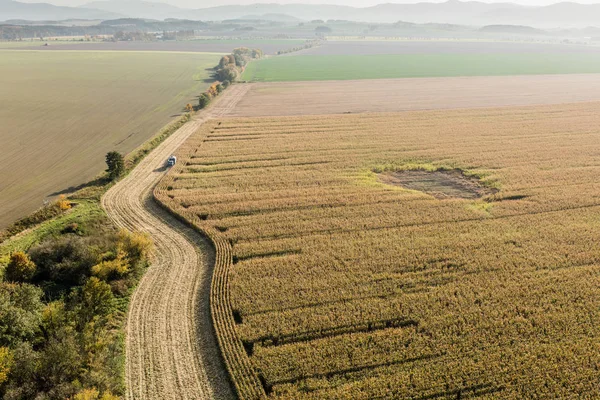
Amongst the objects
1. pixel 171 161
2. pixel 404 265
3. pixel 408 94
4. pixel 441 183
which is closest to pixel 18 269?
pixel 171 161

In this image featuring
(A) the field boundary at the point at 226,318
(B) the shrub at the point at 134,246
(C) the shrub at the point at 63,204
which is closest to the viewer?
(A) the field boundary at the point at 226,318

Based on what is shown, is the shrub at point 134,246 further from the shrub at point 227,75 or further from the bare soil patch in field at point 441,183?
the shrub at point 227,75

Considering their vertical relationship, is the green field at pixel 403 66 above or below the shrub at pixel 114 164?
above

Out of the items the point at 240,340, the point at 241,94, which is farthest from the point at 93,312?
the point at 241,94

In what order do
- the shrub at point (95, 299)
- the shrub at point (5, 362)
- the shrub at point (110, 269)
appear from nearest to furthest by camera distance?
the shrub at point (5, 362) → the shrub at point (95, 299) → the shrub at point (110, 269)

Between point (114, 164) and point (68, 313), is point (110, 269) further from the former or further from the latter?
point (114, 164)

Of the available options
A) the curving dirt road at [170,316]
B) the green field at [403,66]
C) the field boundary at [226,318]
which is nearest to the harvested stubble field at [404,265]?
the field boundary at [226,318]

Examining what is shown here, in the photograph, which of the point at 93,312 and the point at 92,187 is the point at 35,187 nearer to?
the point at 92,187
